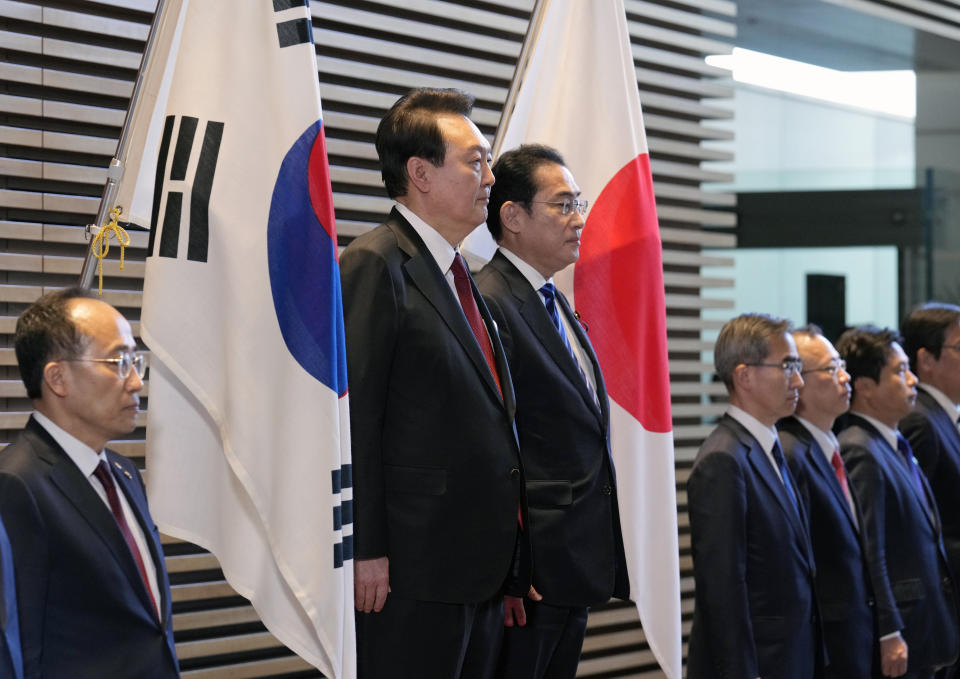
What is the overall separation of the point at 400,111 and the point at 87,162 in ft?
3.94

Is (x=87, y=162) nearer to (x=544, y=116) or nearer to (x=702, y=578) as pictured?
(x=544, y=116)

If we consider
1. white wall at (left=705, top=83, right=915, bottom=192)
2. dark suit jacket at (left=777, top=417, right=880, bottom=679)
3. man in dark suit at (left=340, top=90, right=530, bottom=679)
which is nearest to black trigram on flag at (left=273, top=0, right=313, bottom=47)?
man in dark suit at (left=340, top=90, right=530, bottom=679)

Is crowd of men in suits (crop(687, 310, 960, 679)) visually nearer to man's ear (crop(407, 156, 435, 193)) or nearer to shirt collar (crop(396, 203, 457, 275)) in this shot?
shirt collar (crop(396, 203, 457, 275))

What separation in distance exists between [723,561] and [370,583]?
1378mm

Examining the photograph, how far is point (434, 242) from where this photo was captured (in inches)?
112

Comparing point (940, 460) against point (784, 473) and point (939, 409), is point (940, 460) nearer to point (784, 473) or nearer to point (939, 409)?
point (939, 409)

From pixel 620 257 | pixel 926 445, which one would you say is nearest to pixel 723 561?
pixel 620 257

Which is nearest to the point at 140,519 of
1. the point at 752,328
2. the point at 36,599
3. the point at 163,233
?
the point at 36,599

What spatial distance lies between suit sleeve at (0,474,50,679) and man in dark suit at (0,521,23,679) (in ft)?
0.20

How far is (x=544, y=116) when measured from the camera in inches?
148

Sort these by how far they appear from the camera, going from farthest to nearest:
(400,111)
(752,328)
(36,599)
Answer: (752,328)
(400,111)
(36,599)

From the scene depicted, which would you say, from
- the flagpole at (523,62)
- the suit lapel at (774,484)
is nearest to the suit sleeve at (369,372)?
the flagpole at (523,62)

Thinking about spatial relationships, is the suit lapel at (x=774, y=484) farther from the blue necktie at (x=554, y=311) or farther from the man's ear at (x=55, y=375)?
the man's ear at (x=55, y=375)

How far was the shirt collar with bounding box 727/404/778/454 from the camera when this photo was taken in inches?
152
